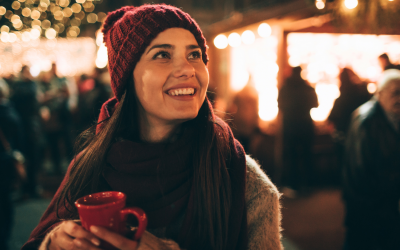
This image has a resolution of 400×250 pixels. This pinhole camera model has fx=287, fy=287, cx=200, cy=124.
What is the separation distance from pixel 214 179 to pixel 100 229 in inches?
21.5

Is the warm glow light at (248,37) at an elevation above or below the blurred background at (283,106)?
above

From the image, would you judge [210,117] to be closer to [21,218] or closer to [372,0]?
[372,0]

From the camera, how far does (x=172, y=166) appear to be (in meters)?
1.25

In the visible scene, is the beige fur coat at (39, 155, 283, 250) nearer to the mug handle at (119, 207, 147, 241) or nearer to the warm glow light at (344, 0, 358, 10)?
the mug handle at (119, 207, 147, 241)

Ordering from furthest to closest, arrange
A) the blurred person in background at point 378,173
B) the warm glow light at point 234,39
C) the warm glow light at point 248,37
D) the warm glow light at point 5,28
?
1. the warm glow light at point 5,28
2. the warm glow light at point 234,39
3. the warm glow light at point 248,37
4. the blurred person in background at point 378,173

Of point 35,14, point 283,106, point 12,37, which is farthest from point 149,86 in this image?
point 12,37

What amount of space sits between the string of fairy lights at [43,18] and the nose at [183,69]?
394 inches

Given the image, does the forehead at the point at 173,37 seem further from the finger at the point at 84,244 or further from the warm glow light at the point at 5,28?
the warm glow light at the point at 5,28

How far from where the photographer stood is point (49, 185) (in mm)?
5551

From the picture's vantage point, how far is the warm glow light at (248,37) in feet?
24.5

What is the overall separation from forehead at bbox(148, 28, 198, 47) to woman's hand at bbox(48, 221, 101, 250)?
0.76 meters

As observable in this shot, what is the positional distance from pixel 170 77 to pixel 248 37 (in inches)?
270

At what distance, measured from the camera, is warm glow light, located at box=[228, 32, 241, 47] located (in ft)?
26.4

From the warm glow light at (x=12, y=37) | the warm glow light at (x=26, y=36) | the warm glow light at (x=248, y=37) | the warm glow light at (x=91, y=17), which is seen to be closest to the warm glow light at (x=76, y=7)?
the warm glow light at (x=91, y=17)
